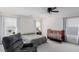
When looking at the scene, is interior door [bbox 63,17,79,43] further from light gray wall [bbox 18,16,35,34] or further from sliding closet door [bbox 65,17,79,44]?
light gray wall [bbox 18,16,35,34]

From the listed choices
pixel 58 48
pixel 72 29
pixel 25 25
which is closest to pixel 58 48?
pixel 58 48

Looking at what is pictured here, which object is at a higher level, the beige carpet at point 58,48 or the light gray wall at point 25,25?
the light gray wall at point 25,25

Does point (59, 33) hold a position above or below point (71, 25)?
below

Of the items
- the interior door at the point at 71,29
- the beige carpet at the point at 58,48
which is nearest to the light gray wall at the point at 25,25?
the beige carpet at the point at 58,48

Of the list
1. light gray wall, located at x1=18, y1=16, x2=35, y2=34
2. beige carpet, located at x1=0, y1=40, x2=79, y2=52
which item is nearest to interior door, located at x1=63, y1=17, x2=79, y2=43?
beige carpet, located at x1=0, y1=40, x2=79, y2=52

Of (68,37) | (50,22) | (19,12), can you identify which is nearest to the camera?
(19,12)

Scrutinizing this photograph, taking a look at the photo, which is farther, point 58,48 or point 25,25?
point 58,48

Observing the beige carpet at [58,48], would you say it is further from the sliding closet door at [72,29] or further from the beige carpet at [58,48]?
the sliding closet door at [72,29]

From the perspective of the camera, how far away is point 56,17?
16.8ft

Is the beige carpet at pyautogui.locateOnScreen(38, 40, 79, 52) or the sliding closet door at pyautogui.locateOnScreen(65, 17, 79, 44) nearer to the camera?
the beige carpet at pyautogui.locateOnScreen(38, 40, 79, 52)

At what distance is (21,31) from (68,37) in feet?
9.20

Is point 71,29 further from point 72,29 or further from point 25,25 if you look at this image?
point 25,25
